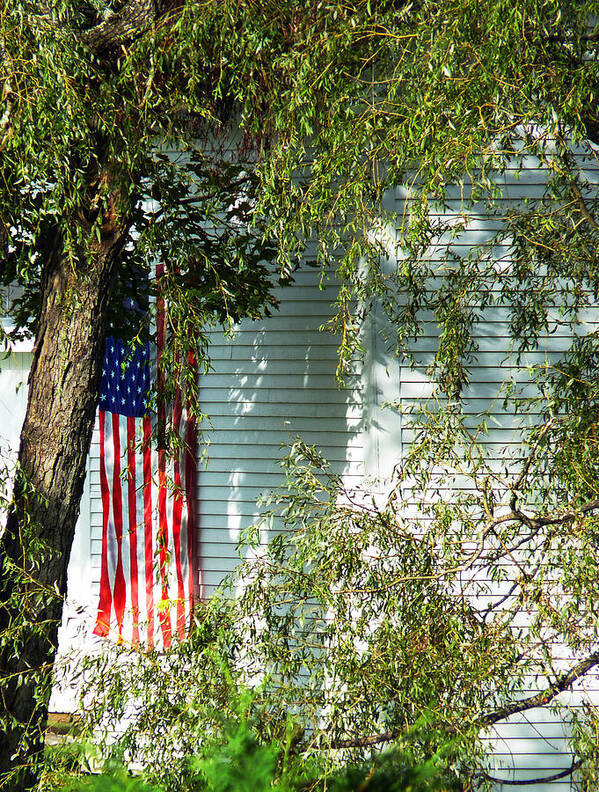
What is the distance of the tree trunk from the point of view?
3600 millimetres

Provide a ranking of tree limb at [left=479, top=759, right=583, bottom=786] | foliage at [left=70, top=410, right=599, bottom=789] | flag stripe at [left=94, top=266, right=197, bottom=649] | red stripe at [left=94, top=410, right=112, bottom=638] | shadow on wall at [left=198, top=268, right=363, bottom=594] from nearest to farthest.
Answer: foliage at [left=70, top=410, right=599, bottom=789] < tree limb at [left=479, top=759, right=583, bottom=786] < flag stripe at [left=94, top=266, right=197, bottom=649] < shadow on wall at [left=198, top=268, right=363, bottom=594] < red stripe at [left=94, top=410, right=112, bottom=638]

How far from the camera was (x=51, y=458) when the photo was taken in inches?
150

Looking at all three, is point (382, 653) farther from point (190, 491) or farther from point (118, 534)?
point (118, 534)

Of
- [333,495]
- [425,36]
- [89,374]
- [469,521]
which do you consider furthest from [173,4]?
[469,521]

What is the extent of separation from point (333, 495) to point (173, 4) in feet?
8.20

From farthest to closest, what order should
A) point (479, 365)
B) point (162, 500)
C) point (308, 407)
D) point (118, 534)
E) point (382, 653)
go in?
point (118, 534), point (308, 407), point (479, 365), point (162, 500), point (382, 653)

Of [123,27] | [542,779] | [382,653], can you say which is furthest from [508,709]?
[123,27]

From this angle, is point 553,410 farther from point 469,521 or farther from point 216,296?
point 216,296

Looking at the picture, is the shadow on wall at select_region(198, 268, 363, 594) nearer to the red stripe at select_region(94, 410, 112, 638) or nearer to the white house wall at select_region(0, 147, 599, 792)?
the white house wall at select_region(0, 147, 599, 792)

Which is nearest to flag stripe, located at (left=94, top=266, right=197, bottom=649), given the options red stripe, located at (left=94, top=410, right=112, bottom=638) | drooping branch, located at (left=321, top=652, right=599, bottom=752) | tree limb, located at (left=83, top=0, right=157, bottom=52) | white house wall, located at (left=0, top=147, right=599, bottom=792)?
red stripe, located at (left=94, top=410, right=112, bottom=638)

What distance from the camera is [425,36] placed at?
3.22m

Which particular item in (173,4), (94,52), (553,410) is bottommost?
(553,410)

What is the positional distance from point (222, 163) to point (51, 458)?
5.54 feet

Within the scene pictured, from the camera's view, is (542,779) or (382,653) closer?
(382,653)
